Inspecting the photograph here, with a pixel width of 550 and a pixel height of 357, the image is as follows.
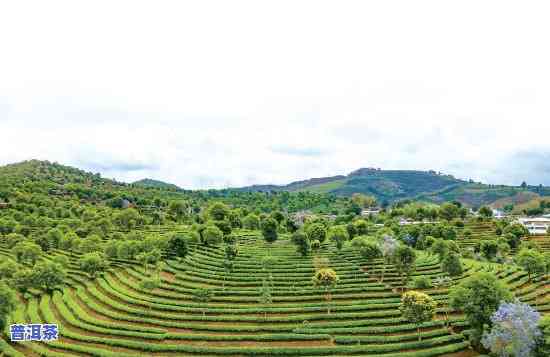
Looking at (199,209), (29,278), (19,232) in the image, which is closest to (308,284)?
(29,278)

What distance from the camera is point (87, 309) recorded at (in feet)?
185

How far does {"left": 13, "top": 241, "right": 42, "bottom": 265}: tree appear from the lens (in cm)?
7300

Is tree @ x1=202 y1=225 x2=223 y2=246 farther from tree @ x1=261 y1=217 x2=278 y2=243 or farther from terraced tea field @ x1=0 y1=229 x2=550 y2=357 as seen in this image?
terraced tea field @ x1=0 y1=229 x2=550 y2=357

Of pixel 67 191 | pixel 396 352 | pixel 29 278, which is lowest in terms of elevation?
pixel 396 352

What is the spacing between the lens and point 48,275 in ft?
200

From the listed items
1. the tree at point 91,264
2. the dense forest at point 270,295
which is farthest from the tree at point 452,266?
the tree at point 91,264

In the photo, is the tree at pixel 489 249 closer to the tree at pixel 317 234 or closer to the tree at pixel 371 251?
the tree at pixel 371 251

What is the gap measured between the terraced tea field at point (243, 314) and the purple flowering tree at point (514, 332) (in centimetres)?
790

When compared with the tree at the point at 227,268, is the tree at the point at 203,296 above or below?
below

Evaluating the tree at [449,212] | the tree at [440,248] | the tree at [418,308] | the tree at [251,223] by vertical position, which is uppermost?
the tree at [449,212]

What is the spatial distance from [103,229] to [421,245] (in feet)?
252

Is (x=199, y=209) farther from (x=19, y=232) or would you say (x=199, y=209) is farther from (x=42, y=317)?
(x=42, y=317)

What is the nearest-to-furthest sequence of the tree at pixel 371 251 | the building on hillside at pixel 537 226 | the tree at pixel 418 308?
the tree at pixel 418 308, the tree at pixel 371 251, the building on hillside at pixel 537 226

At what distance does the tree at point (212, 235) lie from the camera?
84.9 metres
